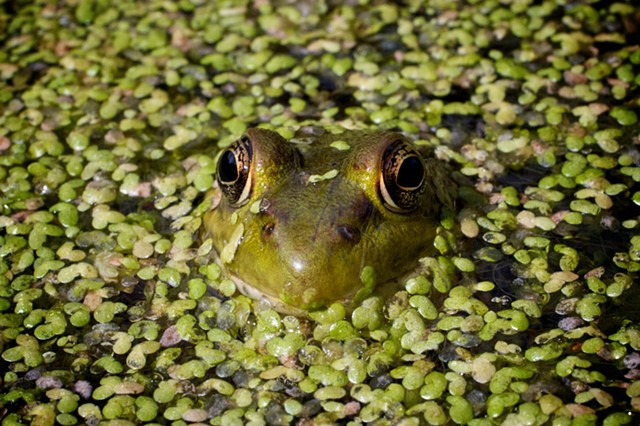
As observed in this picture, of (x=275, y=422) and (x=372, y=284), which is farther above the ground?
(x=372, y=284)

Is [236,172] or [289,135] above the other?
[236,172]

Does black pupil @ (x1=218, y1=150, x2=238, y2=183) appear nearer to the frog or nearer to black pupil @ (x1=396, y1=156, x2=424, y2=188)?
the frog

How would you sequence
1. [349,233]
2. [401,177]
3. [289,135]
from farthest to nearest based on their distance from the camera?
[289,135] < [401,177] < [349,233]

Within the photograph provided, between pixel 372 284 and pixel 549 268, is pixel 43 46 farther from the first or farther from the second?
pixel 549 268

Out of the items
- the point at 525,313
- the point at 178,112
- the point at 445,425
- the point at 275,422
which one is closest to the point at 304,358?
the point at 275,422

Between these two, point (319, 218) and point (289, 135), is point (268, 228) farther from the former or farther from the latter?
point (289, 135)

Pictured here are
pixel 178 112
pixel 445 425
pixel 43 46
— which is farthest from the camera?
pixel 43 46

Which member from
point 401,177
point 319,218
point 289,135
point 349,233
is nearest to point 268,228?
point 319,218

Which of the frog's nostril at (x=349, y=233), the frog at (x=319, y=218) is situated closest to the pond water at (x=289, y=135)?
the frog at (x=319, y=218)
